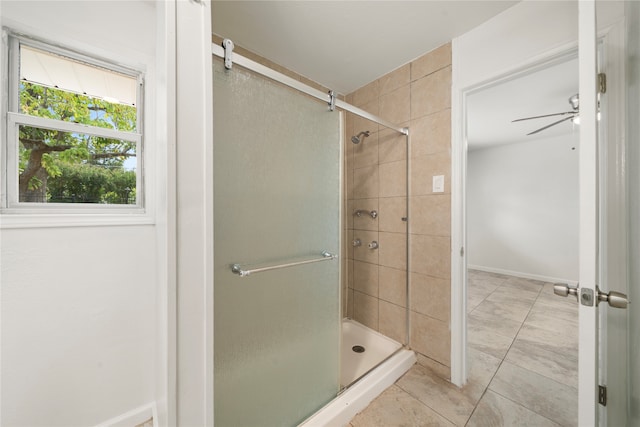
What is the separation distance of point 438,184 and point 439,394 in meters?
1.38

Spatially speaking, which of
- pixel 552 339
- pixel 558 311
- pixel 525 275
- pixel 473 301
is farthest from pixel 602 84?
pixel 525 275

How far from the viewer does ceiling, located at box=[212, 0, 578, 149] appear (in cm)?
134

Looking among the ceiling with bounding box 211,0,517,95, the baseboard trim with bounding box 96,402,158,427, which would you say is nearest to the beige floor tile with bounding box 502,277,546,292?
the ceiling with bounding box 211,0,517,95

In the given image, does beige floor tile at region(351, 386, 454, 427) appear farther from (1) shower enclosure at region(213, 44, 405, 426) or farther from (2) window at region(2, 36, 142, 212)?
(2) window at region(2, 36, 142, 212)

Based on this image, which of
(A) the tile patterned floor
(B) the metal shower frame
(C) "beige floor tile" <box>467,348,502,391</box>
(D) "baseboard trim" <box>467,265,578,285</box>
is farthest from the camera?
(D) "baseboard trim" <box>467,265,578,285</box>

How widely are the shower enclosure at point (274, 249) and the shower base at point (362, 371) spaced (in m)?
0.08

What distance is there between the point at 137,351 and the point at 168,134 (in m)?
1.28

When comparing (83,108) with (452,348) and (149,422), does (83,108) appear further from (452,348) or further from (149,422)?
(452,348)

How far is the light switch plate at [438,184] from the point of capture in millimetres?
1649

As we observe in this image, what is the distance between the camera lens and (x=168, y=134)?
28.7 inches

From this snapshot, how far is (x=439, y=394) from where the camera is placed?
1.46m

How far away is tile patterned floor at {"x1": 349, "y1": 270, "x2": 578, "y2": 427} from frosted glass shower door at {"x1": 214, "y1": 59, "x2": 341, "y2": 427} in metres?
0.49

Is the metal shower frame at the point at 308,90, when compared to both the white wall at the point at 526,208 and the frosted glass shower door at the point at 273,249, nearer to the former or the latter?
the frosted glass shower door at the point at 273,249

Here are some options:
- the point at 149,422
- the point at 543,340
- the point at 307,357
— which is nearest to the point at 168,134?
the point at 307,357
